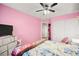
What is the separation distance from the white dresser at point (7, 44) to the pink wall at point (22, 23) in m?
0.11

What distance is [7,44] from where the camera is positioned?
5.23 feet

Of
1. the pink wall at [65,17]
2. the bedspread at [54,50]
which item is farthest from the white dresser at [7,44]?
the pink wall at [65,17]

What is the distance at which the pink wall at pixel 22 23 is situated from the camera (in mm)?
1596

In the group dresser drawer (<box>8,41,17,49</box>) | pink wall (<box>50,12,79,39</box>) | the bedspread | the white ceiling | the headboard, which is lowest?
the bedspread

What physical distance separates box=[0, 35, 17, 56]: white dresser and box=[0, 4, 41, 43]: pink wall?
0.35ft

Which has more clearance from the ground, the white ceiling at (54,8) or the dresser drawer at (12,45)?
the white ceiling at (54,8)

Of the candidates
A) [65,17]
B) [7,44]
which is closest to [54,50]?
[65,17]

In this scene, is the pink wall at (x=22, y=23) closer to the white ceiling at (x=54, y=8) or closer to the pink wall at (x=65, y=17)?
the white ceiling at (x=54, y=8)

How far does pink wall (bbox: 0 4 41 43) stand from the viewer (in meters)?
1.60

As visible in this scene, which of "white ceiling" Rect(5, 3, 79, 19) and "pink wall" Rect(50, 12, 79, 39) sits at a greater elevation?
"white ceiling" Rect(5, 3, 79, 19)

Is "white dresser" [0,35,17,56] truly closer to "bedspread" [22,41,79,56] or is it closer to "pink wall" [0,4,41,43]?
"pink wall" [0,4,41,43]

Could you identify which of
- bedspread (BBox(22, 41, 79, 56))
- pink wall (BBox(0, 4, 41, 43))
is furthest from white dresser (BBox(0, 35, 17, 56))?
bedspread (BBox(22, 41, 79, 56))

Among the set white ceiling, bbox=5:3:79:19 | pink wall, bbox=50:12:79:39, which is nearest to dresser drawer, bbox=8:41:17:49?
white ceiling, bbox=5:3:79:19

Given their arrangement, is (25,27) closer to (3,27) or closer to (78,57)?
(3,27)
